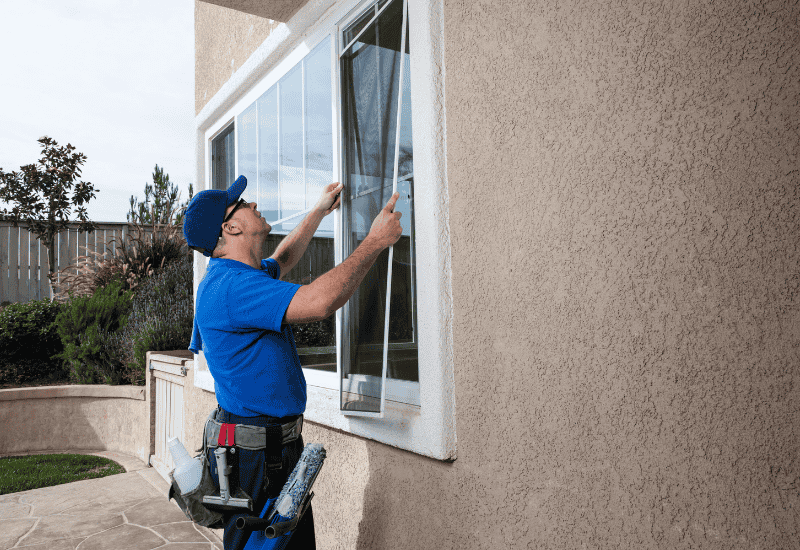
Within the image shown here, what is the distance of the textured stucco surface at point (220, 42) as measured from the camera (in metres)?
3.67

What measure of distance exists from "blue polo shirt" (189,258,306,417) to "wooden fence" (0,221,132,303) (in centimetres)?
1061

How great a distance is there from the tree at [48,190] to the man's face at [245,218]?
10866mm

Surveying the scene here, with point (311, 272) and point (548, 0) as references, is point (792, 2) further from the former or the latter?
point (311, 272)

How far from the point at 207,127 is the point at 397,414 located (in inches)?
148

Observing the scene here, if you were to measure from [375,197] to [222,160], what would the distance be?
2.82 m

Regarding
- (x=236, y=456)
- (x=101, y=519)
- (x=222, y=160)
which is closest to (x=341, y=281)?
(x=236, y=456)

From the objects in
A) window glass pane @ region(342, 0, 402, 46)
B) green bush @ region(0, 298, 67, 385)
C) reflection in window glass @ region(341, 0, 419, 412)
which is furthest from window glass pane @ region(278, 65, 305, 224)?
green bush @ region(0, 298, 67, 385)

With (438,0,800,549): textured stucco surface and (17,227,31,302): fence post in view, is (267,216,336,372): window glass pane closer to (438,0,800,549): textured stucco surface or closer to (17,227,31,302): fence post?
(438,0,800,549): textured stucco surface

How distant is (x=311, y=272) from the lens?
312 centimetres

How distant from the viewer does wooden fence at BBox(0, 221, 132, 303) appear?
11258 mm

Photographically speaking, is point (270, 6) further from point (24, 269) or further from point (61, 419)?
point (24, 269)

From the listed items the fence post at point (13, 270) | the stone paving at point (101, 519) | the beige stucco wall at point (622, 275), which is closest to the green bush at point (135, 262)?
the fence post at point (13, 270)

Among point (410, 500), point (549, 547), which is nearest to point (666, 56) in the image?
point (549, 547)

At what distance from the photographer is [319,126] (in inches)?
118
